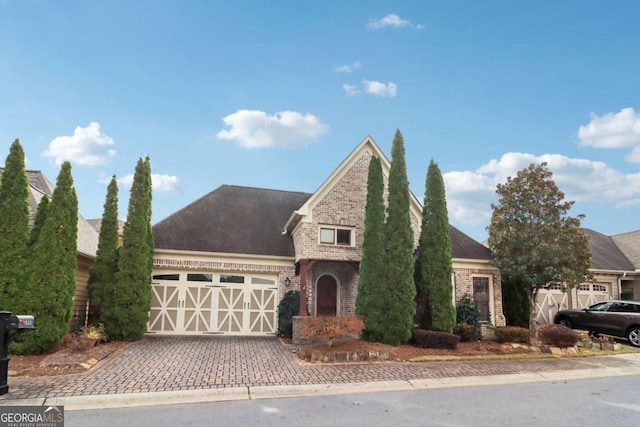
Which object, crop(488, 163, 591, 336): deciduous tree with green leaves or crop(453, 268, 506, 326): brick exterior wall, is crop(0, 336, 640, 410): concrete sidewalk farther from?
crop(453, 268, 506, 326): brick exterior wall

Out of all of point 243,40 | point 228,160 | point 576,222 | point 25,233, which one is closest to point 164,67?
point 243,40

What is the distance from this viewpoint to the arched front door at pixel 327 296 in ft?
53.8

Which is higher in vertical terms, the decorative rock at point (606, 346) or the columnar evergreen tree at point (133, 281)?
the columnar evergreen tree at point (133, 281)

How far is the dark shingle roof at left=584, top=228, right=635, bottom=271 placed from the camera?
774 inches

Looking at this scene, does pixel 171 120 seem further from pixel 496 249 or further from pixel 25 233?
pixel 496 249

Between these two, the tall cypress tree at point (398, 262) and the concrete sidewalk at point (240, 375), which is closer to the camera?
the concrete sidewalk at point (240, 375)

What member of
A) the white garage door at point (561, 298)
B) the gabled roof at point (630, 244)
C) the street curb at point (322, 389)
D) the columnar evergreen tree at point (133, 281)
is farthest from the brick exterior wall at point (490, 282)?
the columnar evergreen tree at point (133, 281)

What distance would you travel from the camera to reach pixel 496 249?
51.9 feet

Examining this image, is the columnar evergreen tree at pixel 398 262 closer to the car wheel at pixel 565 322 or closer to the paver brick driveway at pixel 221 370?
the paver brick driveway at pixel 221 370

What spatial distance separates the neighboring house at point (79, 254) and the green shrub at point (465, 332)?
13.4 metres

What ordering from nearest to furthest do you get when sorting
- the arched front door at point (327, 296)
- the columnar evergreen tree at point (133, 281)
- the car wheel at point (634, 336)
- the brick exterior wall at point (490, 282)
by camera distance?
1. the columnar evergreen tree at point (133, 281)
2. the car wheel at point (634, 336)
3. the brick exterior wall at point (490, 282)
4. the arched front door at point (327, 296)

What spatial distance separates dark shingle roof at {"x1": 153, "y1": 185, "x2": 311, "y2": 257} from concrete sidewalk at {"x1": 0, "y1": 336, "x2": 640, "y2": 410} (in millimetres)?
4162

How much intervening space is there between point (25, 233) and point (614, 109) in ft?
64.1

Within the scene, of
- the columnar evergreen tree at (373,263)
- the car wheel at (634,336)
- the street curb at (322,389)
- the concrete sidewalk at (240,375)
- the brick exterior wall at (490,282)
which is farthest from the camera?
the brick exterior wall at (490,282)
